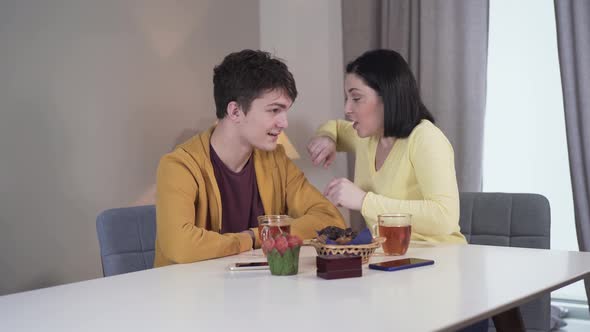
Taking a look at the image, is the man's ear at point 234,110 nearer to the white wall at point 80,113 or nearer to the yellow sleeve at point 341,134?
the yellow sleeve at point 341,134

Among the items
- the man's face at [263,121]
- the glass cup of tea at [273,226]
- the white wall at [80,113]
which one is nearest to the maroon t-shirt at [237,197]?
the man's face at [263,121]

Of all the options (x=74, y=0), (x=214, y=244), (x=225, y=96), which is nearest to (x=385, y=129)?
(x=225, y=96)

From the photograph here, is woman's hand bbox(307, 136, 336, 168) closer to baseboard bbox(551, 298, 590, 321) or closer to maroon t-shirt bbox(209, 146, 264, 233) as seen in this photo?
maroon t-shirt bbox(209, 146, 264, 233)

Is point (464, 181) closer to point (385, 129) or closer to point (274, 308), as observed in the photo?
point (385, 129)

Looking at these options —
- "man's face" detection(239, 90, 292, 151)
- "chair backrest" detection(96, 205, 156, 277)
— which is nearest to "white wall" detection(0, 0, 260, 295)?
"chair backrest" detection(96, 205, 156, 277)

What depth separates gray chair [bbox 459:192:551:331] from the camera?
204cm

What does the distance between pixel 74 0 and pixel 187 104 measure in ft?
2.51

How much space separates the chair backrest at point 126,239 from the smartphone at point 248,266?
25.8 inches

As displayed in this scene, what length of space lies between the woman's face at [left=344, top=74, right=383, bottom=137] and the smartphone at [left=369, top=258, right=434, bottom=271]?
0.71 metres

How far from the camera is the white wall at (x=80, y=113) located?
2518mm

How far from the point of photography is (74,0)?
2.75m

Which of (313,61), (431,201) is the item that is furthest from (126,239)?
(313,61)

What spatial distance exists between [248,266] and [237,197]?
601 mm

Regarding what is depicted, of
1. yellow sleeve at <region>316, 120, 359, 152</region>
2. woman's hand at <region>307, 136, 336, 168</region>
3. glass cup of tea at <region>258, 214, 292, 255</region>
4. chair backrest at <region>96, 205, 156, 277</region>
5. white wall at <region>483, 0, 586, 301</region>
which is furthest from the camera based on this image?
white wall at <region>483, 0, 586, 301</region>
